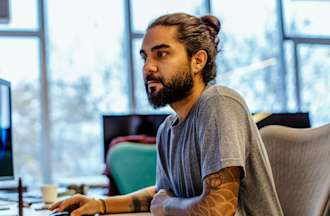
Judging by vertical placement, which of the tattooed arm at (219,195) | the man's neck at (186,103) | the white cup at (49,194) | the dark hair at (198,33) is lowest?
the white cup at (49,194)

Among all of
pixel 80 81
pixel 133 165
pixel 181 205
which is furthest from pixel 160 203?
pixel 80 81

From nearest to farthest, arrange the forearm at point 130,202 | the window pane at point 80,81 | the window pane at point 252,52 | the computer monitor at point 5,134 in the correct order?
the forearm at point 130,202
the computer monitor at point 5,134
the window pane at point 80,81
the window pane at point 252,52

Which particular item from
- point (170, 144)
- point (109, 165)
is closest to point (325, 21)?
point (109, 165)

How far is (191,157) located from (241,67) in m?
4.17

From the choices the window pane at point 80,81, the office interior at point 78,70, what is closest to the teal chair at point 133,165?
the office interior at point 78,70

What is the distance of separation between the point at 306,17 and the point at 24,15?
317 centimetres

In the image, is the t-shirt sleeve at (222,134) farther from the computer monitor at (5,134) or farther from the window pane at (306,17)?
the window pane at (306,17)

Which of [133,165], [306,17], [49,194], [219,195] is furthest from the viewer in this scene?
[306,17]

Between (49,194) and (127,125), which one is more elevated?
(127,125)

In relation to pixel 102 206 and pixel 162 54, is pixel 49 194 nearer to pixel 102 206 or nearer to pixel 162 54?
pixel 102 206

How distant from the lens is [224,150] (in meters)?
1.29

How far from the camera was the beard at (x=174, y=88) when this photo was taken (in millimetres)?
1525

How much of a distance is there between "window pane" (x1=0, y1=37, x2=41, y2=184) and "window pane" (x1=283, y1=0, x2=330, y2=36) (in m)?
2.84

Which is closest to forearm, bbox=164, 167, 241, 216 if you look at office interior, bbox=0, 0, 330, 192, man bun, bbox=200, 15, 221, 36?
man bun, bbox=200, 15, 221, 36
